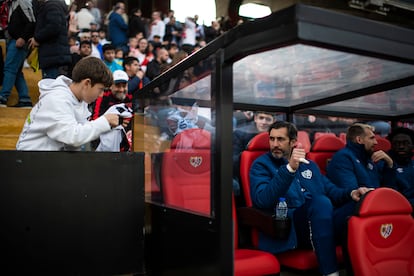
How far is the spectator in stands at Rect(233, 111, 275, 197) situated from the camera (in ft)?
8.87

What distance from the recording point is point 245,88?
258cm

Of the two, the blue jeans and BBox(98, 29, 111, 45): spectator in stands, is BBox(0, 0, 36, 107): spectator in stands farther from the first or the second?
BBox(98, 29, 111, 45): spectator in stands

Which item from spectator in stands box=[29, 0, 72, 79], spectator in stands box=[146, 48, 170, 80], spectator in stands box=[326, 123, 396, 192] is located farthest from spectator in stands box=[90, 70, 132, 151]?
spectator in stands box=[326, 123, 396, 192]

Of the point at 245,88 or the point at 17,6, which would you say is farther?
the point at 17,6

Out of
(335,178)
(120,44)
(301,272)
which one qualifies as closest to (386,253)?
(301,272)

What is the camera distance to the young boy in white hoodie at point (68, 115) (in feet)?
6.37

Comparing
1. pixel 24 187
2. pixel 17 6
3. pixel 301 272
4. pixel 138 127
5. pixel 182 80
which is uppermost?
pixel 17 6

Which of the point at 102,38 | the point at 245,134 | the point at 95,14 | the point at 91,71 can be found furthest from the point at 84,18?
the point at 91,71

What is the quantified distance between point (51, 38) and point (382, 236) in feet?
11.3

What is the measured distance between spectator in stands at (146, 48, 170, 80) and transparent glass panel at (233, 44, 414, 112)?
2.95 meters

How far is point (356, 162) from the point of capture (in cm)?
280

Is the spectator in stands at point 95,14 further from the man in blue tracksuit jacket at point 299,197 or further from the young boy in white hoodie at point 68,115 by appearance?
the man in blue tracksuit jacket at point 299,197

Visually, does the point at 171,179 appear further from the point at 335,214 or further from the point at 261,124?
the point at 261,124

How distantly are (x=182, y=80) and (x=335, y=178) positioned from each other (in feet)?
4.64
